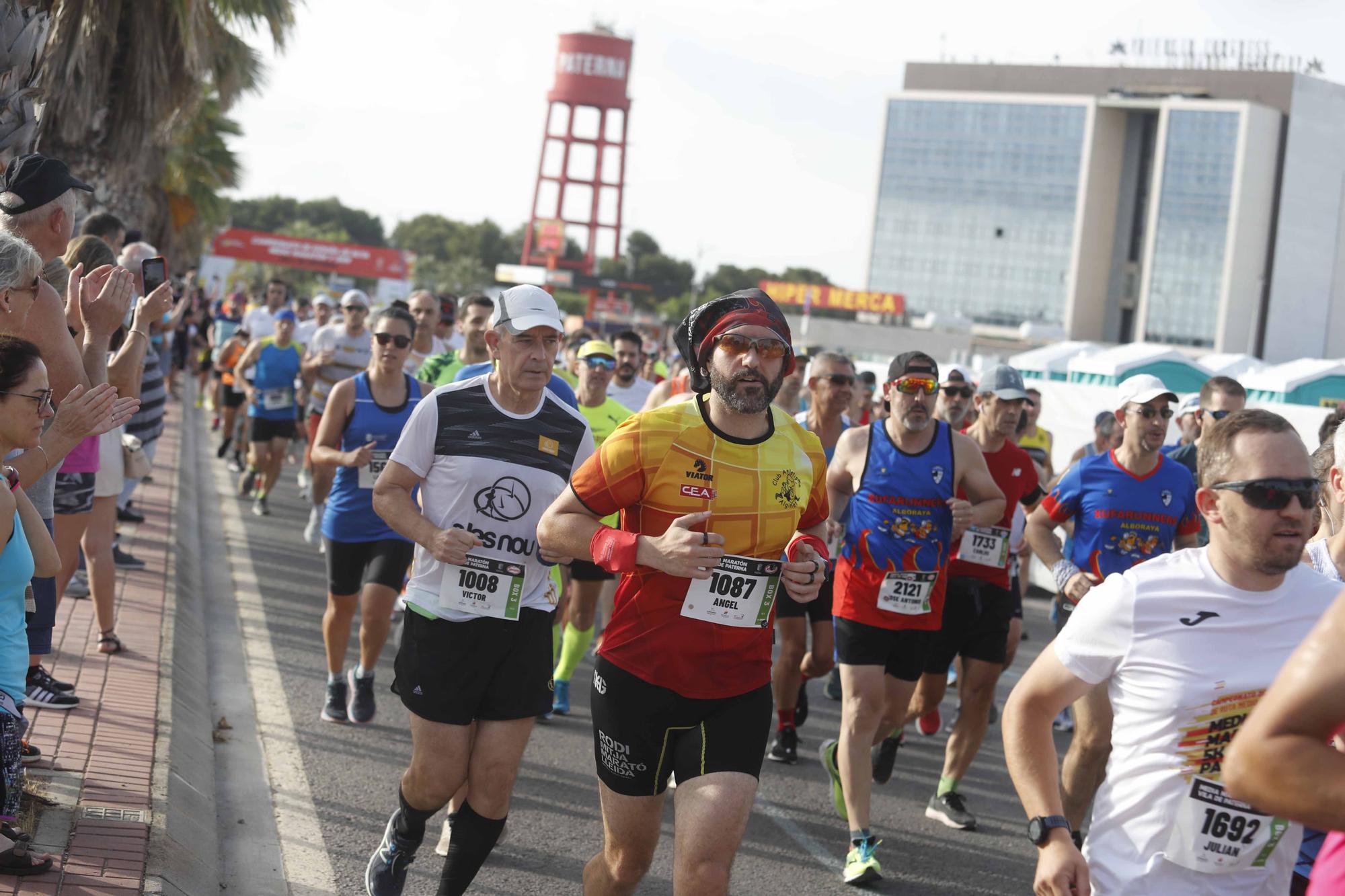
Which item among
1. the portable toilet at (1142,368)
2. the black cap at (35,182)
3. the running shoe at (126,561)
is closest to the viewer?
the black cap at (35,182)

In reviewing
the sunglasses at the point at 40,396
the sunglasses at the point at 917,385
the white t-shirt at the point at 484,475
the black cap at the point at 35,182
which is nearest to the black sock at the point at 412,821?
the white t-shirt at the point at 484,475

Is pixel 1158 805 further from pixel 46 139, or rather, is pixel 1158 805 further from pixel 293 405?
pixel 46 139

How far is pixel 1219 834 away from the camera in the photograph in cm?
283

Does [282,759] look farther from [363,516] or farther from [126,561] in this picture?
[126,561]

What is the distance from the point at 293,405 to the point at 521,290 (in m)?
9.43

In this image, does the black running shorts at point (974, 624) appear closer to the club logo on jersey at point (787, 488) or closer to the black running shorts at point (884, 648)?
the black running shorts at point (884, 648)

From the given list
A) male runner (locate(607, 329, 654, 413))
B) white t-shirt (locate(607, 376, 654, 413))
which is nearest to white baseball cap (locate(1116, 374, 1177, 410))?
white t-shirt (locate(607, 376, 654, 413))

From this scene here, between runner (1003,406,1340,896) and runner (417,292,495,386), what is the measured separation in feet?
19.6

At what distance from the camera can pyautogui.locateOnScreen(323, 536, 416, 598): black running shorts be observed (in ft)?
22.1

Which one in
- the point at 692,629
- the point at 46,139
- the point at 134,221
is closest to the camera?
the point at 692,629

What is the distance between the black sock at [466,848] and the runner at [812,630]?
9.37ft

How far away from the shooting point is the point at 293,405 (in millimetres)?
13641

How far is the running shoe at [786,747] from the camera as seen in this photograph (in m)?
7.25

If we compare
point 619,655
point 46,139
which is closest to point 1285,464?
point 619,655
